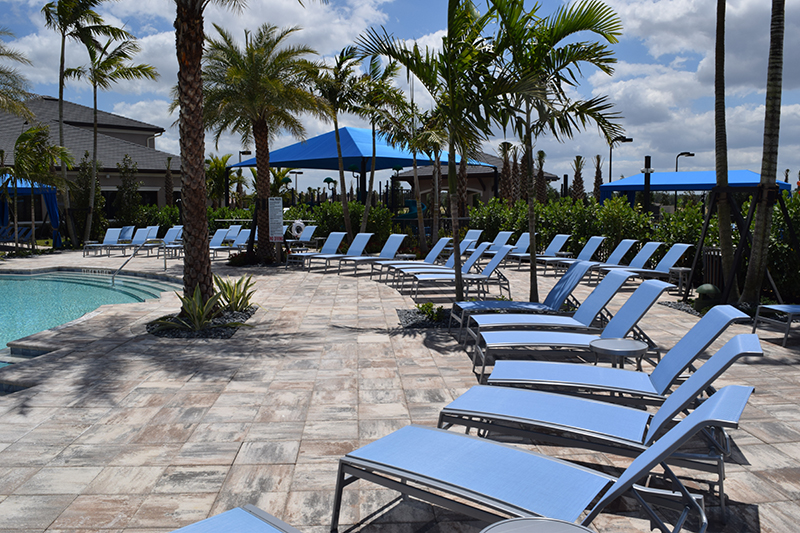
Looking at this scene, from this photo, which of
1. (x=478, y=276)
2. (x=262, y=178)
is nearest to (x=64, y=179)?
(x=262, y=178)

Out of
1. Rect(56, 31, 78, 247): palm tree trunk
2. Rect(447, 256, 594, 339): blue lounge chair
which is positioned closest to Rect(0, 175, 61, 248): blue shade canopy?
Rect(56, 31, 78, 247): palm tree trunk

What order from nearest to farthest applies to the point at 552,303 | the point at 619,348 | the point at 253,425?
1. the point at 253,425
2. the point at 619,348
3. the point at 552,303

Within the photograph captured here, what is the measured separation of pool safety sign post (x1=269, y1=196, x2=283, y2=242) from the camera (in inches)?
565

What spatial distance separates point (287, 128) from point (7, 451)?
1420 centimetres

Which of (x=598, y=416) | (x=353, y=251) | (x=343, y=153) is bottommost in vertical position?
(x=598, y=416)

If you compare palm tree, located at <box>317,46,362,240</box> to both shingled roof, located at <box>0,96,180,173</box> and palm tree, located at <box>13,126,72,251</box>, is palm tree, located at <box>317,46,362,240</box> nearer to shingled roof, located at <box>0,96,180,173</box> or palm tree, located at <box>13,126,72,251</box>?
palm tree, located at <box>13,126,72,251</box>

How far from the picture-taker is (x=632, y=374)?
375cm

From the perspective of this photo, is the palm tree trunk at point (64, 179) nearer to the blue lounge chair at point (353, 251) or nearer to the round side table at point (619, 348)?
the blue lounge chair at point (353, 251)

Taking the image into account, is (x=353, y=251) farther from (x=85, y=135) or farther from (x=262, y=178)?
(x=85, y=135)

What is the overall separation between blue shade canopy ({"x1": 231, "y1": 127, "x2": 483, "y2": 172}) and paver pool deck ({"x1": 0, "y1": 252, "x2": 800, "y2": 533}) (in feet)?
36.3

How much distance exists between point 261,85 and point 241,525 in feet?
45.4

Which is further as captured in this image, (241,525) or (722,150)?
(722,150)

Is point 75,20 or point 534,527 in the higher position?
point 75,20

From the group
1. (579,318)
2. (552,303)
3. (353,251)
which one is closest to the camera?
(579,318)
